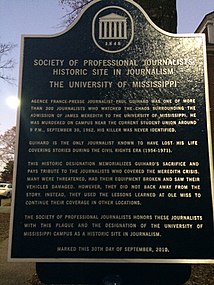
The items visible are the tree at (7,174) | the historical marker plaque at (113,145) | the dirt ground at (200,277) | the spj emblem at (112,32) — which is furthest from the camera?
the tree at (7,174)

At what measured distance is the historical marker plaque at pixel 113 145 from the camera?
293cm

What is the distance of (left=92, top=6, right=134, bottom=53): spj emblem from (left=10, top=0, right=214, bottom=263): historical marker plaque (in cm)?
1

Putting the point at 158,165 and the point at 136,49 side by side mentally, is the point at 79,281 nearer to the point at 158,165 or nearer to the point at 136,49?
the point at 158,165

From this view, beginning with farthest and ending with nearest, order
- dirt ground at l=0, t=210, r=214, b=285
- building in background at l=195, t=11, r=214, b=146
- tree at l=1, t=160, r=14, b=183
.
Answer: tree at l=1, t=160, r=14, b=183
building in background at l=195, t=11, r=214, b=146
dirt ground at l=0, t=210, r=214, b=285

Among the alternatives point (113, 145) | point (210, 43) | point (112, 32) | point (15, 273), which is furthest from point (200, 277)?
point (210, 43)

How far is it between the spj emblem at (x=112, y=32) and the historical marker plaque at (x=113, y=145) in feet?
0.04

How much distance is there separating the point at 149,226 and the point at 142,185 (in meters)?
0.41

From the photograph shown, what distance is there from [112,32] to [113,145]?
51.8 inches

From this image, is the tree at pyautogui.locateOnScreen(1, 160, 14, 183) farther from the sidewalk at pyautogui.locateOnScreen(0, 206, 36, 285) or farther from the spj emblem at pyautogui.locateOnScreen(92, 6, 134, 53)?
the spj emblem at pyautogui.locateOnScreen(92, 6, 134, 53)

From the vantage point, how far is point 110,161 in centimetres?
310

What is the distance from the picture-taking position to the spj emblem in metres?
3.38

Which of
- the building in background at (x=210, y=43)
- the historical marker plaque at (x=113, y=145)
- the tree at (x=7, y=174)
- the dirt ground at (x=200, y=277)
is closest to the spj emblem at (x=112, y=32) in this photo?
the historical marker plaque at (x=113, y=145)

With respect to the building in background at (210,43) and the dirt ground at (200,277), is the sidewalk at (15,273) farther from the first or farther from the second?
the building in background at (210,43)

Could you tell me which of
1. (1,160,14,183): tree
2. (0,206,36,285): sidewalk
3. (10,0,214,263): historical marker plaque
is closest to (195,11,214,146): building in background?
Answer: (0,206,36,285): sidewalk
